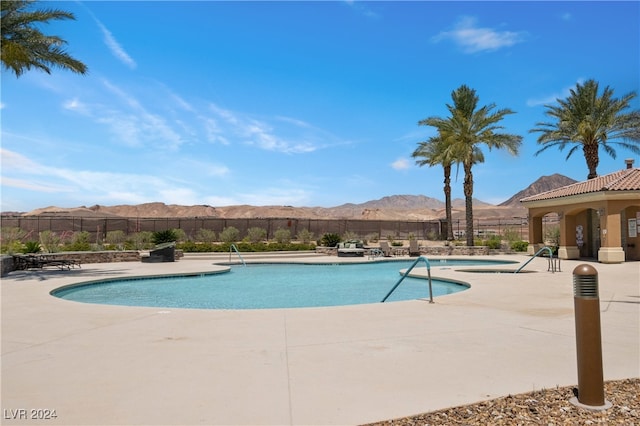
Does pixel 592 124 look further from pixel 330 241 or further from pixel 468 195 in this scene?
pixel 330 241

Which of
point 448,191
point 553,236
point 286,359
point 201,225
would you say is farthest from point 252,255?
point 286,359

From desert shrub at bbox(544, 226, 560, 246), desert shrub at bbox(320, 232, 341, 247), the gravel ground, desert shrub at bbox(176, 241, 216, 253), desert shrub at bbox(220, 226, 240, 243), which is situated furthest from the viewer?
desert shrub at bbox(220, 226, 240, 243)

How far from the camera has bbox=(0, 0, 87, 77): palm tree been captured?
1477 cm

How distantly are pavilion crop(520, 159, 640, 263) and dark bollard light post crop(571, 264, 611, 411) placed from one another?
18.8 m

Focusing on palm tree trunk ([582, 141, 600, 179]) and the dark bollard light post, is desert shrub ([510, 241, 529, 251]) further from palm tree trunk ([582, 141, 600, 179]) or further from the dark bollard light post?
the dark bollard light post

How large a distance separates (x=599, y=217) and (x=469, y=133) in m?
11.6

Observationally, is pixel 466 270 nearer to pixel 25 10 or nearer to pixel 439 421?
pixel 439 421

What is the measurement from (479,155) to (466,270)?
16.6 metres

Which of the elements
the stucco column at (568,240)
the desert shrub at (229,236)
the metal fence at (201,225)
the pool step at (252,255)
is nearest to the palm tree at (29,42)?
the pool step at (252,255)

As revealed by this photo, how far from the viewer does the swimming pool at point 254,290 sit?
38.1 feet

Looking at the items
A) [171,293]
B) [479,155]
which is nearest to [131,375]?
[171,293]

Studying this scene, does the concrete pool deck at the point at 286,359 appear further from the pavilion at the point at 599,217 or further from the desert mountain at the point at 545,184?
the desert mountain at the point at 545,184

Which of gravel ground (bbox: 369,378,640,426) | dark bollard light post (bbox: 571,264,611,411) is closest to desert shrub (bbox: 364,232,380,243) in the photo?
gravel ground (bbox: 369,378,640,426)

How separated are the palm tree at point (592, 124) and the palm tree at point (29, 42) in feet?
90.5
